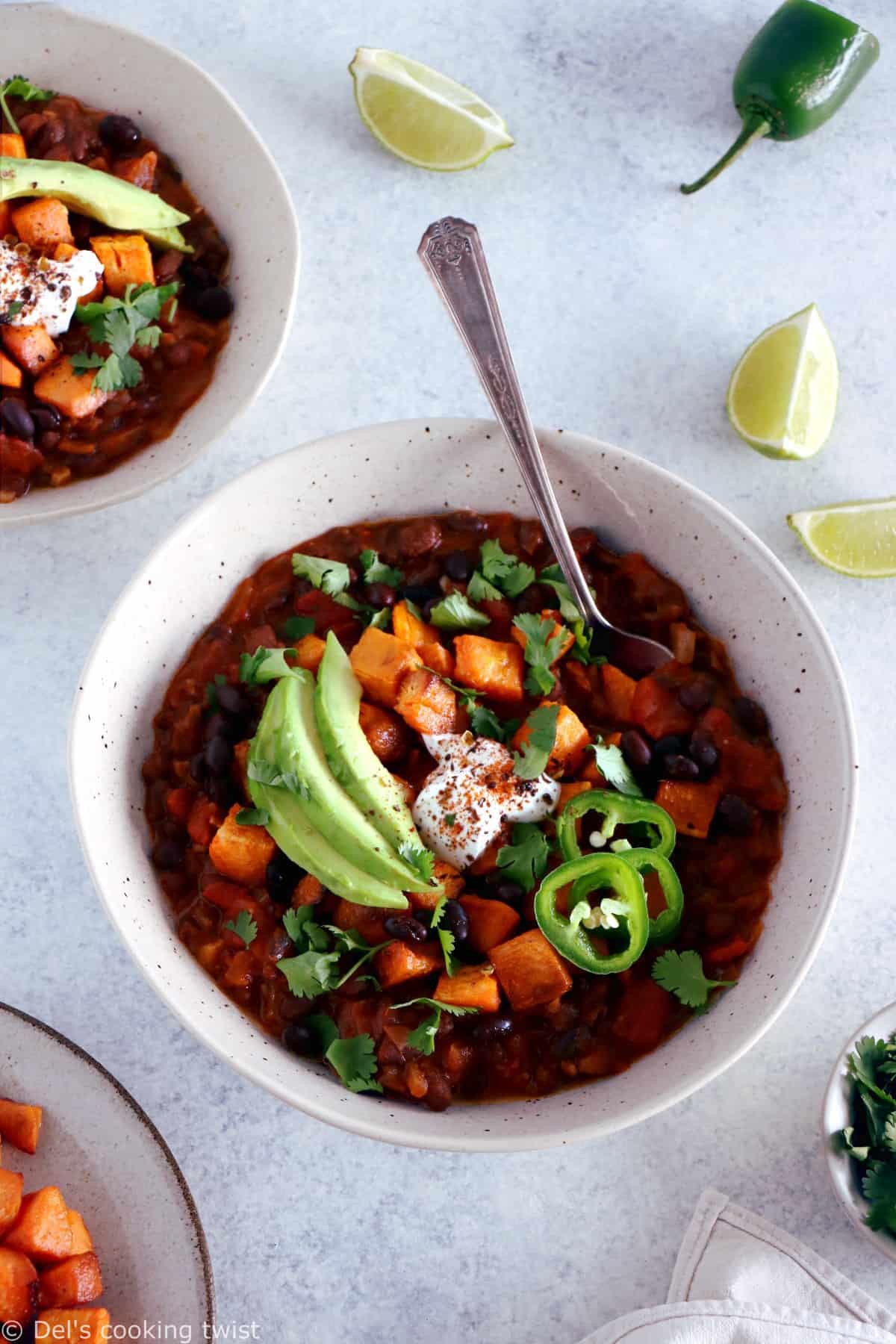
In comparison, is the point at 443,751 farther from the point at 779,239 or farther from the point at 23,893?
the point at 779,239

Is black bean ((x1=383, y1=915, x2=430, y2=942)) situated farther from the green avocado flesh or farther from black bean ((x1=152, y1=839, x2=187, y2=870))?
black bean ((x1=152, y1=839, x2=187, y2=870))

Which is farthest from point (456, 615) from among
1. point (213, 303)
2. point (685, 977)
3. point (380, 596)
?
point (213, 303)

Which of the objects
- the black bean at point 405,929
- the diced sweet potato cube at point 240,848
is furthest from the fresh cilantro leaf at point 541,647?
the diced sweet potato cube at point 240,848

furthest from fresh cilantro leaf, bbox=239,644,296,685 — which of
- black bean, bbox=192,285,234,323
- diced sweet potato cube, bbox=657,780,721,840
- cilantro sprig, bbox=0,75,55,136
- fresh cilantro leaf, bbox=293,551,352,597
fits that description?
cilantro sprig, bbox=0,75,55,136

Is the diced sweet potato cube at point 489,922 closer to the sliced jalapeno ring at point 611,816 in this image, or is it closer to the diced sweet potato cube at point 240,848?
the sliced jalapeno ring at point 611,816

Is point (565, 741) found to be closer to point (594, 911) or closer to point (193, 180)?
point (594, 911)

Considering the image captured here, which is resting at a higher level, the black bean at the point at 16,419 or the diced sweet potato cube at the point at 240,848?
the black bean at the point at 16,419
